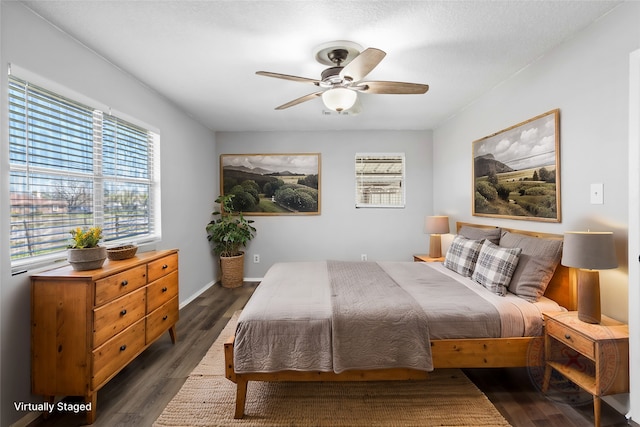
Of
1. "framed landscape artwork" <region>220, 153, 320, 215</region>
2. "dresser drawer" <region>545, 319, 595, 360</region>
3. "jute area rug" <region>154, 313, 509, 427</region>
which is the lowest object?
"jute area rug" <region>154, 313, 509, 427</region>

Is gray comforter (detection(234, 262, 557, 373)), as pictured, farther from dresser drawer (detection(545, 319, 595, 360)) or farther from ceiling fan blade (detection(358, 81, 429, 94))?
ceiling fan blade (detection(358, 81, 429, 94))

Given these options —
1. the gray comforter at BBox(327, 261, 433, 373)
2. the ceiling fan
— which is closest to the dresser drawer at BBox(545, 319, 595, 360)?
the gray comforter at BBox(327, 261, 433, 373)

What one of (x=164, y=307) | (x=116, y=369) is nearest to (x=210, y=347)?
(x=164, y=307)

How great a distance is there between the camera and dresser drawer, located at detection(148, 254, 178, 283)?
7.84 ft

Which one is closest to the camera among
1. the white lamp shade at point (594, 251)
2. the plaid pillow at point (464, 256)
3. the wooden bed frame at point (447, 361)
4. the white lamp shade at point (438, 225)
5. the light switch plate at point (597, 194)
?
the white lamp shade at point (594, 251)

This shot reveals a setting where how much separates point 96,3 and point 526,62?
10.7 ft

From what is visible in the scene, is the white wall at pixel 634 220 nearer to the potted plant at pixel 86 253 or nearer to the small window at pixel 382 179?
the small window at pixel 382 179

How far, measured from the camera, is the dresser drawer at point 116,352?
1790mm

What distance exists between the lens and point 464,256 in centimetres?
282

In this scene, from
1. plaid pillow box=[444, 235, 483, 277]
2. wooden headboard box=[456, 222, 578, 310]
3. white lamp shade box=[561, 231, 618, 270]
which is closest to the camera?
white lamp shade box=[561, 231, 618, 270]

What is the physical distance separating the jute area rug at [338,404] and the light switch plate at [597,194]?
152 centimetres

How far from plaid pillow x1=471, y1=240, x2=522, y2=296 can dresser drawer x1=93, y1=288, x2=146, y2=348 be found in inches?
107

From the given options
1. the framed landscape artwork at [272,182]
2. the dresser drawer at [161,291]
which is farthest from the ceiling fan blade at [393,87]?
the framed landscape artwork at [272,182]

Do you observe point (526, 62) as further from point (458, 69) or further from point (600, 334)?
point (600, 334)
